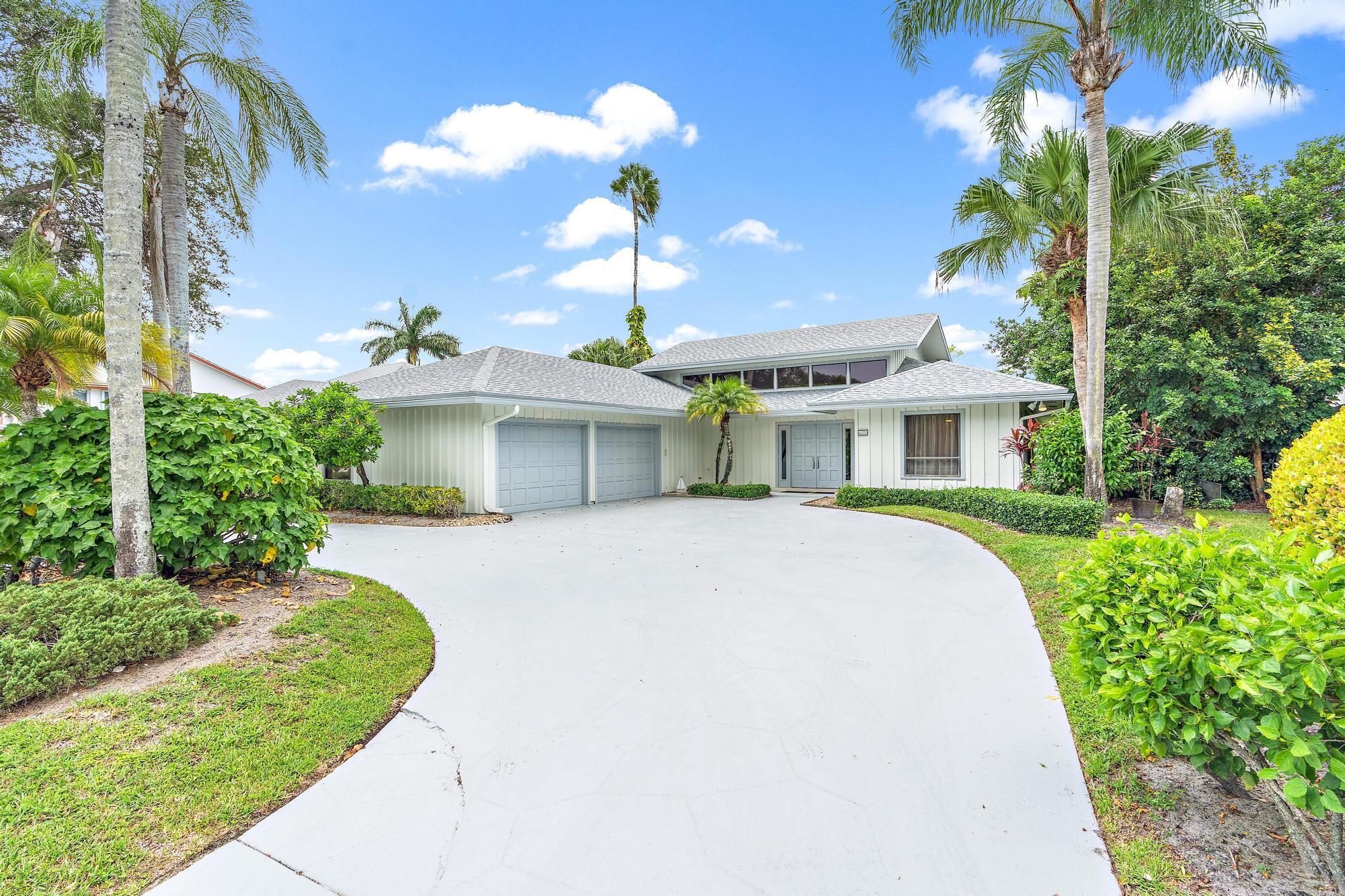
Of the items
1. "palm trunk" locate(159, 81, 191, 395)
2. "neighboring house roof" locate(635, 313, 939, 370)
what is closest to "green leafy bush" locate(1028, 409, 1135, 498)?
"neighboring house roof" locate(635, 313, 939, 370)

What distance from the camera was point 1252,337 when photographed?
Result: 11.6m

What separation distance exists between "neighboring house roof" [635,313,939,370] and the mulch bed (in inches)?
369

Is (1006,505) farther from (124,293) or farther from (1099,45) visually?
(124,293)

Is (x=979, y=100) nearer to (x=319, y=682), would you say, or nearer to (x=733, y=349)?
(x=733, y=349)

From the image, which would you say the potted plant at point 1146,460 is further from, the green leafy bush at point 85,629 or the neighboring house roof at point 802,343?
the green leafy bush at point 85,629

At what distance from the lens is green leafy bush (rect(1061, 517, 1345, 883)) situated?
1.67 meters

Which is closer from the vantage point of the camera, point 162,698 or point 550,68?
point 162,698

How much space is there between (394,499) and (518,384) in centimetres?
351

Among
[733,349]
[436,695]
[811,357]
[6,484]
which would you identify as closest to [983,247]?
[811,357]

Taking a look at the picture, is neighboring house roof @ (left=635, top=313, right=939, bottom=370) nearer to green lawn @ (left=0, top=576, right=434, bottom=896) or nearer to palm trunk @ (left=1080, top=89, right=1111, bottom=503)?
palm trunk @ (left=1080, top=89, right=1111, bottom=503)

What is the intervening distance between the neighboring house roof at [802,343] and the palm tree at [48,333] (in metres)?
14.1

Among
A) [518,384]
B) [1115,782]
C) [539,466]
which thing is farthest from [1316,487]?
[539,466]

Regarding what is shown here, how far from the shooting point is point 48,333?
5.71 m

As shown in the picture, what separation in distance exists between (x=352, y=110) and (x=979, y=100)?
1313cm
